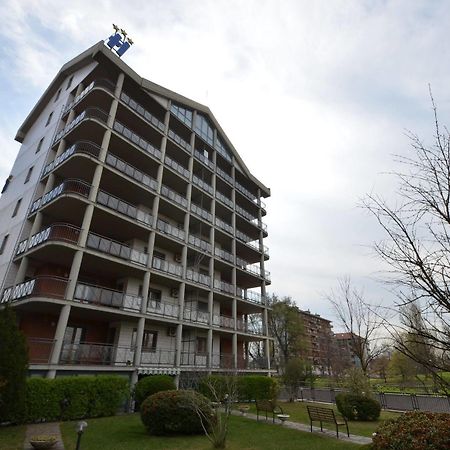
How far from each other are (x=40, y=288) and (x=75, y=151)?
345 inches

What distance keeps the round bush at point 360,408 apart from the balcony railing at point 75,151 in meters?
20.9

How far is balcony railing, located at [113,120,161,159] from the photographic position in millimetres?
22422

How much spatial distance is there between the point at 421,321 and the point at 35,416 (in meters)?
15.0

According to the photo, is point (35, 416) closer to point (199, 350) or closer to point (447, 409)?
point (199, 350)

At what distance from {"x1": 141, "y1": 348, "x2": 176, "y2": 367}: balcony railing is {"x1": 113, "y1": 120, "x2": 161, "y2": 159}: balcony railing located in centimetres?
1454

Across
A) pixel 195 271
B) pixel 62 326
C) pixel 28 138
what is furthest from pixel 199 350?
pixel 28 138

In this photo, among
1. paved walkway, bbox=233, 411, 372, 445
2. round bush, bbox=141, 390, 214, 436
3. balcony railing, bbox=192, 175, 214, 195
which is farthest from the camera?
balcony railing, bbox=192, 175, 214, 195

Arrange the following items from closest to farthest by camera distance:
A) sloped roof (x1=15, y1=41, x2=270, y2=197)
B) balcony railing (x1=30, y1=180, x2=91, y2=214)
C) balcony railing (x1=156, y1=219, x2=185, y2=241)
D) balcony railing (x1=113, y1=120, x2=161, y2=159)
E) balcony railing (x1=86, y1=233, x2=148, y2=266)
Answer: balcony railing (x1=86, y1=233, x2=148, y2=266) → balcony railing (x1=30, y1=180, x2=91, y2=214) → balcony railing (x1=113, y1=120, x2=161, y2=159) → balcony railing (x1=156, y1=219, x2=185, y2=241) → sloped roof (x1=15, y1=41, x2=270, y2=197)

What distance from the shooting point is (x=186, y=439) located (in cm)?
1102

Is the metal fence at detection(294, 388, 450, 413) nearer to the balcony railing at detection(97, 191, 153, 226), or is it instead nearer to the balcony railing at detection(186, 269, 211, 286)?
the balcony railing at detection(186, 269, 211, 286)

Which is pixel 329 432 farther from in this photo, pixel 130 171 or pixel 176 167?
pixel 176 167

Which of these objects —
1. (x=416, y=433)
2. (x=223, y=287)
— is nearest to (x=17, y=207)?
(x=223, y=287)

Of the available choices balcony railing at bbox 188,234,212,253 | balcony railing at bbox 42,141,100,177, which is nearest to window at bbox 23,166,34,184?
balcony railing at bbox 42,141,100,177

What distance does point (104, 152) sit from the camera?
2038 centimetres
